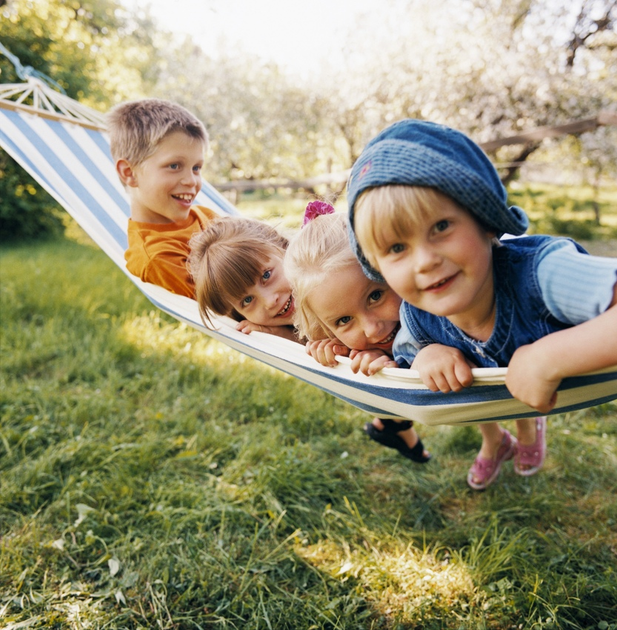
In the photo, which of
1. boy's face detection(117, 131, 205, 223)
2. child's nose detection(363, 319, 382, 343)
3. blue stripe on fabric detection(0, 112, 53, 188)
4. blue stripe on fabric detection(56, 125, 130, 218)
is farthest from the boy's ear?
child's nose detection(363, 319, 382, 343)

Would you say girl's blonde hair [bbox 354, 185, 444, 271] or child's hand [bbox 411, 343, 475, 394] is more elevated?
girl's blonde hair [bbox 354, 185, 444, 271]

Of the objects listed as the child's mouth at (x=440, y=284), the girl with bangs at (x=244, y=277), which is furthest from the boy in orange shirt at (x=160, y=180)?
the child's mouth at (x=440, y=284)

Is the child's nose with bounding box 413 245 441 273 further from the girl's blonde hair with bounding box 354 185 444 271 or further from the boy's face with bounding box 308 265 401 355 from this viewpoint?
the boy's face with bounding box 308 265 401 355

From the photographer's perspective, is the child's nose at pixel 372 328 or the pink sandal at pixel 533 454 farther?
the pink sandal at pixel 533 454

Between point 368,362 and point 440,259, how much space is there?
0.43 meters

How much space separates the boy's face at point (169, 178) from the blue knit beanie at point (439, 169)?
4.22ft

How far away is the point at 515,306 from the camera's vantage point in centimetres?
94

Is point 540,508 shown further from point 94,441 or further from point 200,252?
point 94,441

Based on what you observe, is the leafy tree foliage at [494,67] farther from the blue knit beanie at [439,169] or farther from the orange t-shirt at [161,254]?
the blue knit beanie at [439,169]

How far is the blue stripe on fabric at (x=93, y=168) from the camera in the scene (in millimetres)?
2508

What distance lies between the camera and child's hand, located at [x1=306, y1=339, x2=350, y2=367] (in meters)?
1.25

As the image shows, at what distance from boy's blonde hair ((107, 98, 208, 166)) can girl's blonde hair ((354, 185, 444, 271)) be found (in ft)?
4.53

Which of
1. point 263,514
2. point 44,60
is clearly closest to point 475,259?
point 263,514

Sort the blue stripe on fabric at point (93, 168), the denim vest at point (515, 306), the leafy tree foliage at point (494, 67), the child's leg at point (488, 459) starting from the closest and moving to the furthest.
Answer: the denim vest at point (515, 306) → the child's leg at point (488, 459) → the blue stripe on fabric at point (93, 168) → the leafy tree foliage at point (494, 67)
